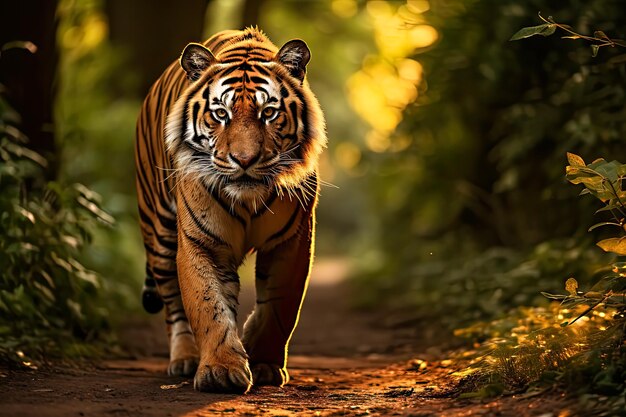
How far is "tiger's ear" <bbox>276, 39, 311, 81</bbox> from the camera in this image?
503 cm

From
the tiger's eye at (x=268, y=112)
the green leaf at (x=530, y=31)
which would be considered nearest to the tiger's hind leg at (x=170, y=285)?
the tiger's eye at (x=268, y=112)

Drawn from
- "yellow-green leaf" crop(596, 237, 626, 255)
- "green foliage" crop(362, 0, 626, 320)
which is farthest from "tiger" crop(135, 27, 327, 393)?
"yellow-green leaf" crop(596, 237, 626, 255)

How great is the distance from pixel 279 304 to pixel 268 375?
0.37m

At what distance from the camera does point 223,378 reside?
180 inches

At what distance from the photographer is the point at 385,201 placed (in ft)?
41.2

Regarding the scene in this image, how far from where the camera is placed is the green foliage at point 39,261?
5434 mm

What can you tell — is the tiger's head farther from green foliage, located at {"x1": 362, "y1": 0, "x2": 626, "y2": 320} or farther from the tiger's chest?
green foliage, located at {"x1": 362, "y1": 0, "x2": 626, "y2": 320}

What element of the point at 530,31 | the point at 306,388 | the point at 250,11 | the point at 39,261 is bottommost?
the point at 306,388

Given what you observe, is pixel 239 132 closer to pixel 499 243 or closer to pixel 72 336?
pixel 72 336

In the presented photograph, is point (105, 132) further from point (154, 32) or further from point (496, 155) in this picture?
point (496, 155)

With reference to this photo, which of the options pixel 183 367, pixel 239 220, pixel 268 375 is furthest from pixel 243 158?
pixel 183 367

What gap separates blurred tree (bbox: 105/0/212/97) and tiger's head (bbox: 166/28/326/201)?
6562 millimetres

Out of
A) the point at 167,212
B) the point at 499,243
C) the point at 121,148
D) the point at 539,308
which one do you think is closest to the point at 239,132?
the point at 167,212

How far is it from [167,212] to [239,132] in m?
1.21
